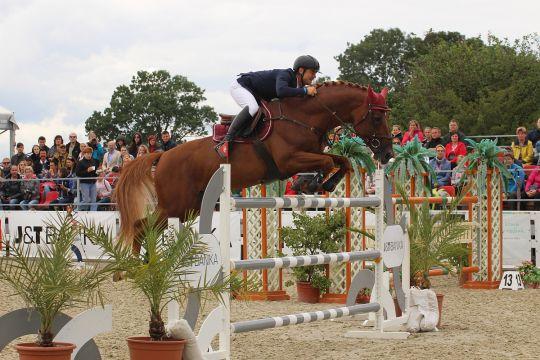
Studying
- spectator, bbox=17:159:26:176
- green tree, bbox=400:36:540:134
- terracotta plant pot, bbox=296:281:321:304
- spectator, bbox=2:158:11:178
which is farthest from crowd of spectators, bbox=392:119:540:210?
green tree, bbox=400:36:540:134

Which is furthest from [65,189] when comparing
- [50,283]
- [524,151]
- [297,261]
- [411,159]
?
[50,283]

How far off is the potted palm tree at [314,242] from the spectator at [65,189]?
6.32 meters

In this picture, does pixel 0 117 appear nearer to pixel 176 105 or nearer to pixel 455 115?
pixel 455 115

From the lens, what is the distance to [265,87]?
8.75m

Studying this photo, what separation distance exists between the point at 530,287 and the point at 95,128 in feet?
148

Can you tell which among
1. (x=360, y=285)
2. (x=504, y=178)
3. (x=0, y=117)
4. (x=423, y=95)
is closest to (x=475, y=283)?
(x=504, y=178)

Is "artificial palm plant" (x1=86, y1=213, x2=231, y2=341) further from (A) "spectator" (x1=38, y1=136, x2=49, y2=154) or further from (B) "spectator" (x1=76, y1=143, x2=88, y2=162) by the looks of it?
(A) "spectator" (x1=38, y1=136, x2=49, y2=154)

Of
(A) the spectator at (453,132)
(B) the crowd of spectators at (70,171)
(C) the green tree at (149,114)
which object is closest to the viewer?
(A) the spectator at (453,132)

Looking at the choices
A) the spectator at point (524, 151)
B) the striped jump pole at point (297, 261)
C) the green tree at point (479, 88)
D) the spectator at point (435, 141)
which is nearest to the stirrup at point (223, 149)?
the striped jump pole at point (297, 261)

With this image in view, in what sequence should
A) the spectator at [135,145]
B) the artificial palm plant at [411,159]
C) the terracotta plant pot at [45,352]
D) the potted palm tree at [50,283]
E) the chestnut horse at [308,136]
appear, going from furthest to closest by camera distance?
the spectator at [135,145] < the artificial palm plant at [411,159] < the chestnut horse at [308,136] < the potted palm tree at [50,283] < the terracotta plant pot at [45,352]

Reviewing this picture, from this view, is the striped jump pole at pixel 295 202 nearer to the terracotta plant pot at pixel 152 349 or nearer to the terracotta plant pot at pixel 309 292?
the terracotta plant pot at pixel 152 349

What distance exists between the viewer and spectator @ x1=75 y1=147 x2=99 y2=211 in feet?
51.6

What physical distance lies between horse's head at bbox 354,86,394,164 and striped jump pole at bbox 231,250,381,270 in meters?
1.09

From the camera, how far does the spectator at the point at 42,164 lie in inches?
693
